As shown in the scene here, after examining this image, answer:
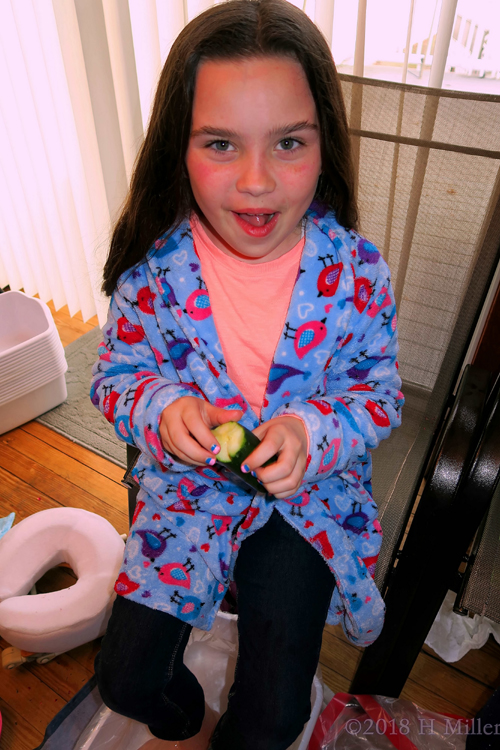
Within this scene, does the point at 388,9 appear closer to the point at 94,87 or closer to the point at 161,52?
the point at 161,52

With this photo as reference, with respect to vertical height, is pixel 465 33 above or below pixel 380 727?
above

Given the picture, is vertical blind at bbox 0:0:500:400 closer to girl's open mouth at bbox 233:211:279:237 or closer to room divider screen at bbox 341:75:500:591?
room divider screen at bbox 341:75:500:591

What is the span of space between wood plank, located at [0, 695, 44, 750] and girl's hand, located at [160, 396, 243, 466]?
0.68 metres

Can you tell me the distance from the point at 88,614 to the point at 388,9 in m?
1.21

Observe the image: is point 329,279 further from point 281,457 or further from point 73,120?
point 73,120

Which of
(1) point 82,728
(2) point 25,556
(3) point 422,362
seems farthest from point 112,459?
(3) point 422,362

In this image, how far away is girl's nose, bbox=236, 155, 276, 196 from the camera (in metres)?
0.67


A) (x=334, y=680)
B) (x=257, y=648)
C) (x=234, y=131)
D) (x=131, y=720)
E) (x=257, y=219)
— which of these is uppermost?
(x=234, y=131)

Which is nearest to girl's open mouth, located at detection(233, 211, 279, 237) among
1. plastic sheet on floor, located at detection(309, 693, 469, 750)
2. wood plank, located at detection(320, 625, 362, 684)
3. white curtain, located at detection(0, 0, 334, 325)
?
white curtain, located at detection(0, 0, 334, 325)

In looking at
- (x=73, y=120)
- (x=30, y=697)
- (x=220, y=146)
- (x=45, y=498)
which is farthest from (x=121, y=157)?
(x=30, y=697)

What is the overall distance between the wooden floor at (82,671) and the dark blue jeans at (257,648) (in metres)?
0.36

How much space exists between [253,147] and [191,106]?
0.31ft

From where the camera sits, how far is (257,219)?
726mm

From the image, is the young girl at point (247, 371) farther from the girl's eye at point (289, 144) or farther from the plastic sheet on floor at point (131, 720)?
the plastic sheet on floor at point (131, 720)
